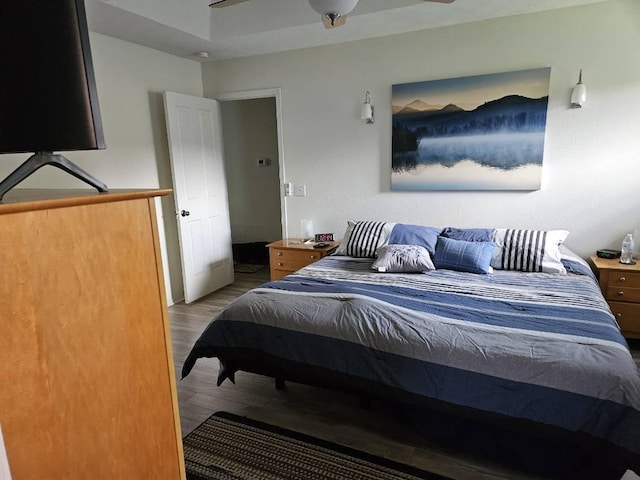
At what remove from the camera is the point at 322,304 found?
222cm

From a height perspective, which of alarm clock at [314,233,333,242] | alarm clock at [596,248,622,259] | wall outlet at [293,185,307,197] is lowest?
alarm clock at [596,248,622,259]

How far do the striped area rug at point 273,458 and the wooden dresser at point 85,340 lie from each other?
883 mm

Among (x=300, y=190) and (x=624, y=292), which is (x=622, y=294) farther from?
(x=300, y=190)

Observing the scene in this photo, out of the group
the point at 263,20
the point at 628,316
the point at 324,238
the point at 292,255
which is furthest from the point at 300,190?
the point at 628,316

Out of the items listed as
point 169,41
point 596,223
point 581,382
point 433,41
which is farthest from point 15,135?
point 596,223

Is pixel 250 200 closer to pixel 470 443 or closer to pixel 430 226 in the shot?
pixel 430 226

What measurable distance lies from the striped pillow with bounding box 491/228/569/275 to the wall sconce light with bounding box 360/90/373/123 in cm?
153

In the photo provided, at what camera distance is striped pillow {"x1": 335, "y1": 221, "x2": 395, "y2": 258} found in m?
3.35

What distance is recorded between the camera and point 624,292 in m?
2.81

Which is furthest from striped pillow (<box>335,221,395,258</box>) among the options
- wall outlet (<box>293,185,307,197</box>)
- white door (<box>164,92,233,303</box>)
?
white door (<box>164,92,233,303</box>)

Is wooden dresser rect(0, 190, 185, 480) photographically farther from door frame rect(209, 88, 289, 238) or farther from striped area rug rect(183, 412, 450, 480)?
door frame rect(209, 88, 289, 238)

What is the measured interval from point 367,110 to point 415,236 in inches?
48.8

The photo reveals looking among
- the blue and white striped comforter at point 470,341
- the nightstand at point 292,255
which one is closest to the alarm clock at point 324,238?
the nightstand at point 292,255

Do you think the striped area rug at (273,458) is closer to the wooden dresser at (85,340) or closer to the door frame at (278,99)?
the wooden dresser at (85,340)
